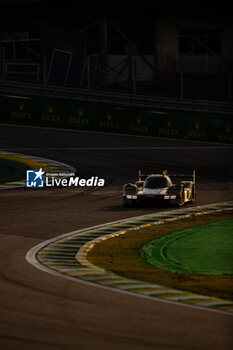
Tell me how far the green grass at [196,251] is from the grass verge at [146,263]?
15.5 inches

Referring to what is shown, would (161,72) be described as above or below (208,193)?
above

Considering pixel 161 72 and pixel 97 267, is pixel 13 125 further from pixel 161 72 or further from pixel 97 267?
pixel 97 267

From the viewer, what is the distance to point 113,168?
40.7m

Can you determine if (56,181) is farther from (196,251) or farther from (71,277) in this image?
(71,277)

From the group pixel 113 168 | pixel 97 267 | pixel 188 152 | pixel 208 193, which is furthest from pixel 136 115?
pixel 97 267

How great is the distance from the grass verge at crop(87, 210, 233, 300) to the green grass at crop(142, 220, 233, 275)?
1.29 ft

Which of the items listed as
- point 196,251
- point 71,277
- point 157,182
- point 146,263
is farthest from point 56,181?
point 71,277

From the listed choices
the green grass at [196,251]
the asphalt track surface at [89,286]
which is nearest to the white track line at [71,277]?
the asphalt track surface at [89,286]

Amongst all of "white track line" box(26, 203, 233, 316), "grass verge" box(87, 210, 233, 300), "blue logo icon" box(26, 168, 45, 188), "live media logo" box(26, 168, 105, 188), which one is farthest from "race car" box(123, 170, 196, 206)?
"blue logo icon" box(26, 168, 45, 188)

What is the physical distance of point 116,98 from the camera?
196ft

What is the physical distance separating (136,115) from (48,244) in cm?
3264

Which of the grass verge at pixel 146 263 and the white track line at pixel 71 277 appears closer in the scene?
the white track line at pixel 71 277

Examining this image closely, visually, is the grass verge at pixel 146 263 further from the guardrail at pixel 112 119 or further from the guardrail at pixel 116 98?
the guardrail at pixel 116 98

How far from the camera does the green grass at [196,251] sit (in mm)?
17688
